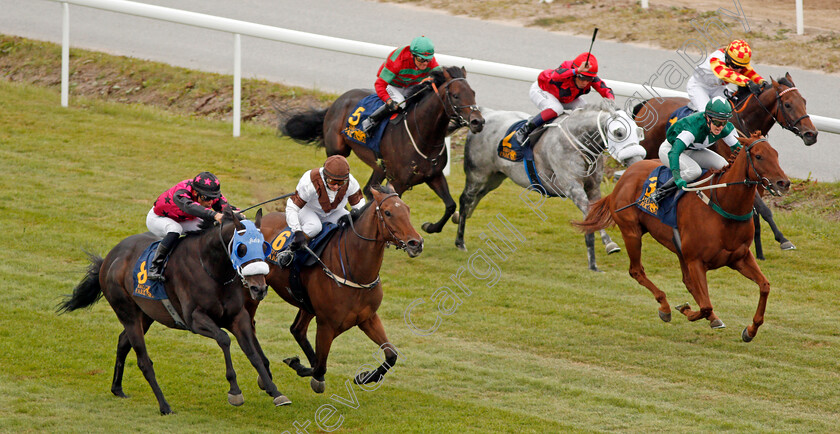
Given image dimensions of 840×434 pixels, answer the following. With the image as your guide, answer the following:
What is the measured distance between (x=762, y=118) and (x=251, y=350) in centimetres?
615

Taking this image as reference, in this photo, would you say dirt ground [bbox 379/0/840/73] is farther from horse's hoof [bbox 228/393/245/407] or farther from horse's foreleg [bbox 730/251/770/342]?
horse's hoof [bbox 228/393/245/407]

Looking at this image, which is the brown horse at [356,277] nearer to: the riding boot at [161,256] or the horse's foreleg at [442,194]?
the riding boot at [161,256]

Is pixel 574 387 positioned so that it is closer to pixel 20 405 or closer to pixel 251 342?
pixel 251 342

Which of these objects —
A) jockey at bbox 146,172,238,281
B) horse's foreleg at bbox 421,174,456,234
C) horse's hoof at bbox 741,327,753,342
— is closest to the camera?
jockey at bbox 146,172,238,281

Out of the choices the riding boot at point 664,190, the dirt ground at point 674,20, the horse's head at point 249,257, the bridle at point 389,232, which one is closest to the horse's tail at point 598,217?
the riding boot at point 664,190

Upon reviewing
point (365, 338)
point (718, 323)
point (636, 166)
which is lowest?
point (365, 338)

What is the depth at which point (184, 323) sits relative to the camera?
7578mm

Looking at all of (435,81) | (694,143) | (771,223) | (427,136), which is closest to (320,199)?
(427,136)

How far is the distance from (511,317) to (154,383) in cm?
358

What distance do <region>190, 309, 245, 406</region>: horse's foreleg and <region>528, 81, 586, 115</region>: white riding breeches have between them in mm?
5155

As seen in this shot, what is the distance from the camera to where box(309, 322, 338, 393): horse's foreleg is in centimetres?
761

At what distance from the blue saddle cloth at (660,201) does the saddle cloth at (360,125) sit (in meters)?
3.11

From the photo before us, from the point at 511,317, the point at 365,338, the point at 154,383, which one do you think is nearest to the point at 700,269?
the point at 511,317

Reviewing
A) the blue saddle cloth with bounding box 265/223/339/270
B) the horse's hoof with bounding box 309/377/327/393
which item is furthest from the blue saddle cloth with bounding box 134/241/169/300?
the horse's hoof with bounding box 309/377/327/393
